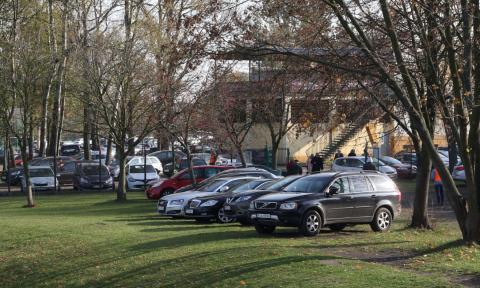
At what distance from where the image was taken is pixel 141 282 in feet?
42.7

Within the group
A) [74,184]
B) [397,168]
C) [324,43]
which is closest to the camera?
[324,43]

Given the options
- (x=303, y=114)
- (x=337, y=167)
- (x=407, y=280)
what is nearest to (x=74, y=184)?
(x=337, y=167)

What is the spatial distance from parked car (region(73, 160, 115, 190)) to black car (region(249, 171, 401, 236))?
21.6 m

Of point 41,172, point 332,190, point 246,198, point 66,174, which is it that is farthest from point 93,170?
point 332,190

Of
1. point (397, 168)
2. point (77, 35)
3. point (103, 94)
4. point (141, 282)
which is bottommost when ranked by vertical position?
point (141, 282)

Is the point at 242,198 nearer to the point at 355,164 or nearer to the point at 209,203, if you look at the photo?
the point at 209,203

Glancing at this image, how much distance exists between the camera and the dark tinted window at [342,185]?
1839cm

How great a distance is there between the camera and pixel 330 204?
1781 cm

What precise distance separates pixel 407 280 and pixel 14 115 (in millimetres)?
26206

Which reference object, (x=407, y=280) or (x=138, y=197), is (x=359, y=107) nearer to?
(x=407, y=280)

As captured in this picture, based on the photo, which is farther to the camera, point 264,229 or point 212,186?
point 212,186

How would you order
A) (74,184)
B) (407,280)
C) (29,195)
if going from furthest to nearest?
(74,184)
(29,195)
(407,280)

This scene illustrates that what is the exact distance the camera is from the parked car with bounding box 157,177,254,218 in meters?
22.8

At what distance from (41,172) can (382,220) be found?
2389 cm
